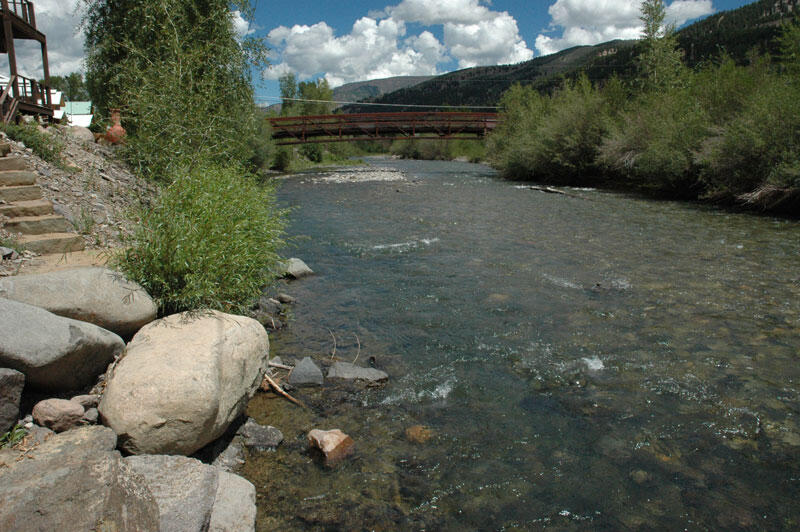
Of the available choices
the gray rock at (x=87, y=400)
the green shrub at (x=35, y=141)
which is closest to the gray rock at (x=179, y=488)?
the gray rock at (x=87, y=400)

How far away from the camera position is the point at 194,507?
3.22 metres

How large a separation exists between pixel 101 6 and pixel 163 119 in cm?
1060

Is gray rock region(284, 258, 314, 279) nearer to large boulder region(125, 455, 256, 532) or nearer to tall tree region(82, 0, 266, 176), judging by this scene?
tall tree region(82, 0, 266, 176)

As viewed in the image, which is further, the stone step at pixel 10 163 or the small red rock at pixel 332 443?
the stone step at pixel 10 163

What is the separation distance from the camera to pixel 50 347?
13.0 ft

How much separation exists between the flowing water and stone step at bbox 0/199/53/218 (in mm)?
3884

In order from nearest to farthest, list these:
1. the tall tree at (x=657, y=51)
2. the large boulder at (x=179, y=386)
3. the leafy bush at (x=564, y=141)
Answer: the large boulder at (x=179, y=386), the leafy bush at (x=564, y=141), the tall tree at (x=657, y=51)

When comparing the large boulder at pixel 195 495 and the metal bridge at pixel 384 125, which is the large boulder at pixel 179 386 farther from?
the metal bridge at pixel 384 125

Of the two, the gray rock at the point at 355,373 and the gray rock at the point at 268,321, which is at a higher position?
the gray rock at the point at 268,321

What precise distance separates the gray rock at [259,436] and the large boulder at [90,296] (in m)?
1.55

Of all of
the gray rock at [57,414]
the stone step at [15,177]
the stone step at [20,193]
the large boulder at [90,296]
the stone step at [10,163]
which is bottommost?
→ the gray rock at [57,414]

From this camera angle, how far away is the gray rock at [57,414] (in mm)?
3852

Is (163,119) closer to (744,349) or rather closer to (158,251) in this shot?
(158,251)

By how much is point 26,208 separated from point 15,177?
1.27 meters
